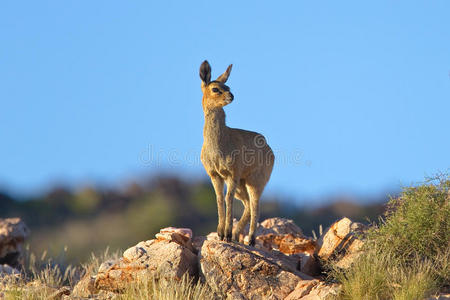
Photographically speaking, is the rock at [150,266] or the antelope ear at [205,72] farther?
the antelope ear at [205,72]

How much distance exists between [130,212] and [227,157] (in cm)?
2987

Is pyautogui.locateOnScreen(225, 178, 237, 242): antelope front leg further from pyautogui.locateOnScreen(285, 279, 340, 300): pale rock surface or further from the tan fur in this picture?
pyautogui.locateOnScreen(285, 279, 340, 300): pale rock surface

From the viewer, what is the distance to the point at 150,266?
1209 cm

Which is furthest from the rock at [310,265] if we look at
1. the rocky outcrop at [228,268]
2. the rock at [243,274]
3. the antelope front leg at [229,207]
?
the antelope front leg at [229,207]

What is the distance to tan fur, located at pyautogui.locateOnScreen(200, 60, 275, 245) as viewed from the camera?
12.9m

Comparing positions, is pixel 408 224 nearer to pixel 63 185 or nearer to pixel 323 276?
pixel 323 276

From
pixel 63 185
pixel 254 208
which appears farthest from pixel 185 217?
pixel 254 208

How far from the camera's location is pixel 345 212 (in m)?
44.9

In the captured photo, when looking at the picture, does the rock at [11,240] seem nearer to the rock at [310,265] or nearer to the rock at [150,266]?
the rock at [150,266]

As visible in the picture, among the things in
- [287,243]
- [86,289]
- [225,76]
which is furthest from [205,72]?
[86,289]

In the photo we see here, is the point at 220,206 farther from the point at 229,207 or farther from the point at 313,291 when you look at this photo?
the point at 313,291

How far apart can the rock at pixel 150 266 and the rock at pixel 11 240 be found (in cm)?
713

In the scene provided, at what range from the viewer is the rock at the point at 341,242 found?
13.1 m

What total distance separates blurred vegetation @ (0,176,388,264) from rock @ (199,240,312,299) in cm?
2324
